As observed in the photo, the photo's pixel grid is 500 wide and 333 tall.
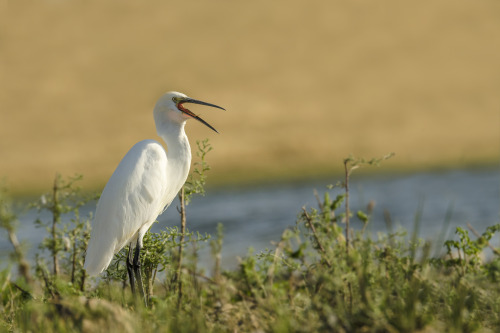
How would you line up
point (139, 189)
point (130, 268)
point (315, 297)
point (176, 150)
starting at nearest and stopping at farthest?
point (315, 297)
point (130, 268)
point (139, 189)
point (176, 150)

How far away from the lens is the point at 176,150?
15.3ft

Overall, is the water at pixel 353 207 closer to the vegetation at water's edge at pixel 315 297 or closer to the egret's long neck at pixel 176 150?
the egret's long neck at pixel 176 150

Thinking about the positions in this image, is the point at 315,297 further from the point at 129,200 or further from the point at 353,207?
the point at 353,207

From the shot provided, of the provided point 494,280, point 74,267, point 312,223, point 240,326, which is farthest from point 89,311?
point 494,280

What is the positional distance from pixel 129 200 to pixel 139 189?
107mm

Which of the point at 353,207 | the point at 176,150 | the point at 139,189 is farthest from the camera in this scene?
the point at 353,207

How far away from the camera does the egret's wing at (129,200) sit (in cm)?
431

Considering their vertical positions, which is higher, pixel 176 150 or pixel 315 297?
pixel 176 150

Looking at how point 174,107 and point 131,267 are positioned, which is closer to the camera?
point 131,267

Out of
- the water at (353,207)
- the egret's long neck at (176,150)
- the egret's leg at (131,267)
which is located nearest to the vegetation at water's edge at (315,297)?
the egret's leg at (131,267)

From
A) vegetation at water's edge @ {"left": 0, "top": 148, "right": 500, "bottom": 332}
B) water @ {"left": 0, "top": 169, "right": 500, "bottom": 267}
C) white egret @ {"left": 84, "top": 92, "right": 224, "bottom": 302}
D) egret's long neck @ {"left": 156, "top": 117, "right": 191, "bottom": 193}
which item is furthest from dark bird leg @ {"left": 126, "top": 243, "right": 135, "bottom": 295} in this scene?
water @ {"left": 0, "top": 169, "right": 500, "bottom": 267}

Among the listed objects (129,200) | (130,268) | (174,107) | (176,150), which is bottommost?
(130,268)

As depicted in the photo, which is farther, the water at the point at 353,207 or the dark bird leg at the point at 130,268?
the water at the point at 353,207

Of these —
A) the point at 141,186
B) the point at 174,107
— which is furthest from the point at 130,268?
the point at 174,107
